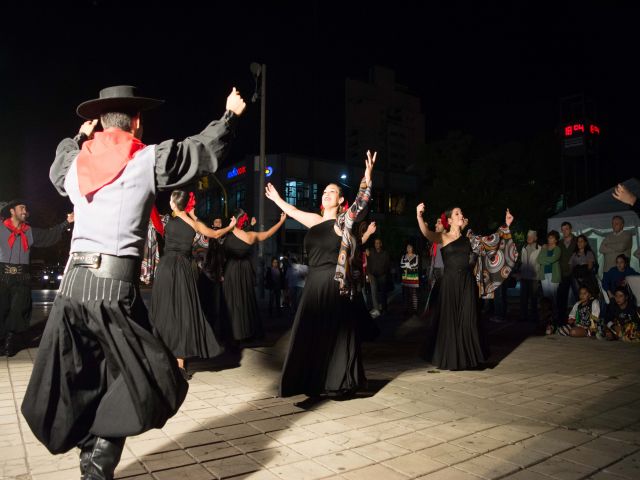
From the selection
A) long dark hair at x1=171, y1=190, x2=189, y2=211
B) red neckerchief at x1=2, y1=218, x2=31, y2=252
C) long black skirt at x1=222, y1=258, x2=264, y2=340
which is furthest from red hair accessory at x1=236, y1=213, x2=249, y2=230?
red neckerchief at x1=2, y1=218, x2=31, y2=252

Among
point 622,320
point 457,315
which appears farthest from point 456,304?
point 622,320

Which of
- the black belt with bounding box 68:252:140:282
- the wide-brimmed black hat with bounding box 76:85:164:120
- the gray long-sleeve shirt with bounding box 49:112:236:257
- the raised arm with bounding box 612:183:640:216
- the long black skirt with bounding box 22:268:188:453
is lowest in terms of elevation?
the long black skirt with bounding box 22:268:188:453

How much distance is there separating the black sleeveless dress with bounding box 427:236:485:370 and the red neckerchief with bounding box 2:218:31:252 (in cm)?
577

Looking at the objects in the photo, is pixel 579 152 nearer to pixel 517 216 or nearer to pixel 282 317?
pixel 517 216

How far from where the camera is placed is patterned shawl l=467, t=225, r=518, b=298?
24.5ft

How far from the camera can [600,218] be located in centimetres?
1262

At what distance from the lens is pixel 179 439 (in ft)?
11.7

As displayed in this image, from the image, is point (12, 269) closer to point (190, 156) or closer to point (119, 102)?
point (119, 102)

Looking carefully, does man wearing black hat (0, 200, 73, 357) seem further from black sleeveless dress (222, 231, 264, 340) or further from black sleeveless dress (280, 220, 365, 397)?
→ black sleeveless dress (280, 220, 365, 397)

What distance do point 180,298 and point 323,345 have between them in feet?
7.20

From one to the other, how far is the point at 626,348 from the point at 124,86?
332 inches

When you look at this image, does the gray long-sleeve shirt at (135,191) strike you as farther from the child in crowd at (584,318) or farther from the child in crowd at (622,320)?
the child in crowd at (584,318)

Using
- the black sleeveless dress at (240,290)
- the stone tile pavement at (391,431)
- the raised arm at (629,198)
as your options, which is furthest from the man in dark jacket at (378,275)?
the raised arm at (629,198)

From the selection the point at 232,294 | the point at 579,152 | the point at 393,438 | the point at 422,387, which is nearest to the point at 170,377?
the point at 393,438
